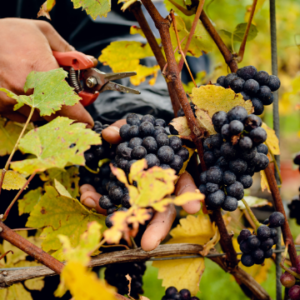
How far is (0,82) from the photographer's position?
88cm

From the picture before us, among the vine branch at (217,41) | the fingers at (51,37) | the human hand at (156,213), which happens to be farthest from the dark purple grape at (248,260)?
the fingers at (51,37)

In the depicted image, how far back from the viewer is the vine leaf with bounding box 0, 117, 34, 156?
0.98m

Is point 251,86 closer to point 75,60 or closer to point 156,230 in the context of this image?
point 156,230

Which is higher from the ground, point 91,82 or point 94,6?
point 94,6

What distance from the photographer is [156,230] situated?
0.64m

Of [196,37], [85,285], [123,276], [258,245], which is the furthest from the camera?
[123,276]

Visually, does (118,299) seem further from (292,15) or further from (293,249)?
(292,15)

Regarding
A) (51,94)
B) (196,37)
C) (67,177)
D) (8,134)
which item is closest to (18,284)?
(67,177)

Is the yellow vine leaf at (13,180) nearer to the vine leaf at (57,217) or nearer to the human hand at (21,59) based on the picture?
the vine leaf at (57,217)

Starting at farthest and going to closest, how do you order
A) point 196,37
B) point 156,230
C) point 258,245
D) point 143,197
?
1. point 196,37
2. point 258,245
3. point 156,230
4. point 143,197

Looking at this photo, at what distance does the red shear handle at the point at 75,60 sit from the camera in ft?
2.95

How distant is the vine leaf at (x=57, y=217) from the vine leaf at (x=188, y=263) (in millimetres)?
240

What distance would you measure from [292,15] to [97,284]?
3.48 m

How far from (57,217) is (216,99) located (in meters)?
0.51
